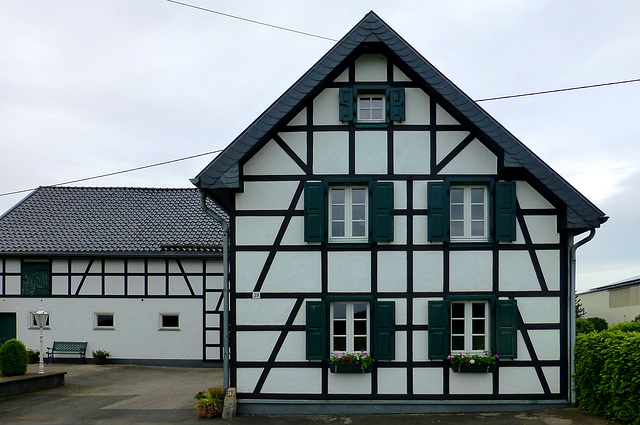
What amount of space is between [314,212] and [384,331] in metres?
2.77

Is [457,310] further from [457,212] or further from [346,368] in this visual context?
[346,368]

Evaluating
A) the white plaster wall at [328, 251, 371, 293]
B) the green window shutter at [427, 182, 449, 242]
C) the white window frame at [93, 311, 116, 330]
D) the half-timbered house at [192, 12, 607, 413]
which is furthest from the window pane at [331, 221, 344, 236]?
the white window frame at [93, 311, 116, 330]

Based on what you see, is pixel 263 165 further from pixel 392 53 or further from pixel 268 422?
pixel 268 422

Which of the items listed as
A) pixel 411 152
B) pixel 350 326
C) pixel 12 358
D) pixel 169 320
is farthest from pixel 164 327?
pixel 411 152

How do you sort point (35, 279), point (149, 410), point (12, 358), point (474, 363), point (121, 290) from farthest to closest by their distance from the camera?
point (35, 279) → point (121, 290) → point (12, 358) → point (149, 410) → point (474, 363)

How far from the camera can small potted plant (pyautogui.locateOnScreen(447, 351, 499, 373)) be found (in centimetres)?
1093

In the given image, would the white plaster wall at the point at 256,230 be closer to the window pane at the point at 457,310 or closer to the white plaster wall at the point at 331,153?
the white plaster wall at the point at 331,153

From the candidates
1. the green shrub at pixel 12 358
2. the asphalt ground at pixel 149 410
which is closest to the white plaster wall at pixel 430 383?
the asphalt ground at pixel 149 410

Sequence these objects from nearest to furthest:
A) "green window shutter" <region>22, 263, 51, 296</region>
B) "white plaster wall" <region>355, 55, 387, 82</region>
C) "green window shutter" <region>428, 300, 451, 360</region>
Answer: "green window shutter" <region>428, 300, 451, 360</region> < "white plaster wall" <region>355, 55, 387, 82</region> < "green window shutter" <region>22, 263, 51, 296</region>

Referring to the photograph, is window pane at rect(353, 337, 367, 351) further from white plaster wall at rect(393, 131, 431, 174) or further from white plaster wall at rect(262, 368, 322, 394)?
white plaster wall at rect(393, 131, 431, 174)

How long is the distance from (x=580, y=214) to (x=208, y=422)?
8.24m

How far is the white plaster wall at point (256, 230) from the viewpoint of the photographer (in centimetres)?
1125

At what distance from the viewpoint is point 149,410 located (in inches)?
463

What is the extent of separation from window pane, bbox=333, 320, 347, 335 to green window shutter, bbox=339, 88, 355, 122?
4134 mm
